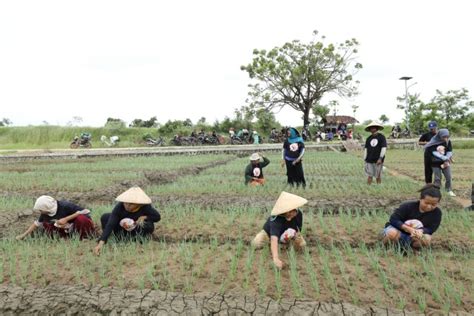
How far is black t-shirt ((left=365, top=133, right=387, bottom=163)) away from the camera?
763 centimetres

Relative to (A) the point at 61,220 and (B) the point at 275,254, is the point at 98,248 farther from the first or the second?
(B) the point at 275,254

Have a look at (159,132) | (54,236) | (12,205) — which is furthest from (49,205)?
(159,132)

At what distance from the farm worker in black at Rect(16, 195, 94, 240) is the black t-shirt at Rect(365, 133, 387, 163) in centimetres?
516

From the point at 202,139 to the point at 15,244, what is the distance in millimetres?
21197

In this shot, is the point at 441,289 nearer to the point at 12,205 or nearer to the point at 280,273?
the point at 280,273

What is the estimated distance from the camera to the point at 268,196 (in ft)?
23.6

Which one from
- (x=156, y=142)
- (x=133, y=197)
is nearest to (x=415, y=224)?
(x=133, y=197)

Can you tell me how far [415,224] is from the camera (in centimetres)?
398

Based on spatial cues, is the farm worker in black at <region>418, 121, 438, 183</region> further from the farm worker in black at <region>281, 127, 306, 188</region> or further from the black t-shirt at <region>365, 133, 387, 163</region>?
the farm worker in black at <region>281, 127, 306, 188</region>

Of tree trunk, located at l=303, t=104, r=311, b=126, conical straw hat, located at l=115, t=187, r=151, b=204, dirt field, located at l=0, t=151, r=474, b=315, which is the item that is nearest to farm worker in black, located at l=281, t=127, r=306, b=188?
dirt field, located at l=0, t=151, r=474, b=315

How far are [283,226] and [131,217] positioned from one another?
1691 millimetres

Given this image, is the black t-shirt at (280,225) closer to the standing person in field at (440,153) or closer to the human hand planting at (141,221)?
the human hand planting at (141,221)

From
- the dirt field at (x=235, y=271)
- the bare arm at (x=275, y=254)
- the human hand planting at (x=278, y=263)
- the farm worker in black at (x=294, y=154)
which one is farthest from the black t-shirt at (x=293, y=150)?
the human hand planting at (x=278, y=263)

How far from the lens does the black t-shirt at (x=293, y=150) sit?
24.8ft
